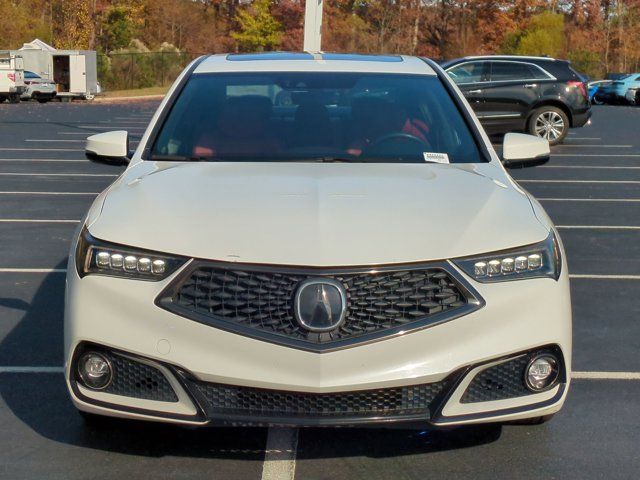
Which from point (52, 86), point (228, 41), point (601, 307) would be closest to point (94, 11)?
point (228, 41)

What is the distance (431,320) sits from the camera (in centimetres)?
408

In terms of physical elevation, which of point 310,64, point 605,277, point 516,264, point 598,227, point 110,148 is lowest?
point 598,227

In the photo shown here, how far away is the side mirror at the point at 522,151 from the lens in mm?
5883

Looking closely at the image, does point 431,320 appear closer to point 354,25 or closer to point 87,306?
point 87,306

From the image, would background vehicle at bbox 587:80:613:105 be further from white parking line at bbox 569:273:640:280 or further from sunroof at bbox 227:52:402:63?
sunroof at bbox 227:52:402:63

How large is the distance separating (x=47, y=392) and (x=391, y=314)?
2.06 metres

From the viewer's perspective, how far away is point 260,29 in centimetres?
8075

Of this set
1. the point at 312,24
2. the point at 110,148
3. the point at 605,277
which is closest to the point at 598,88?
the point at 312,24

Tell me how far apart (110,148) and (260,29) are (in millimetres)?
76266

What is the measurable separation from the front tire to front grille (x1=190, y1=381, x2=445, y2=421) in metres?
19.0

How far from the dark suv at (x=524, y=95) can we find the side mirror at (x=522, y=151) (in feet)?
54.4

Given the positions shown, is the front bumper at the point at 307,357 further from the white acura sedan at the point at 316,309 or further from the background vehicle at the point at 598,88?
the background vehicle at the point at 598,88

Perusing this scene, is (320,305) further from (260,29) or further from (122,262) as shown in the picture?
(260,29)

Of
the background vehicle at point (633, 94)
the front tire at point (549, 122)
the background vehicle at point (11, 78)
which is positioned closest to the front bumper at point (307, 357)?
Result: the front tire at point (549, 122)
